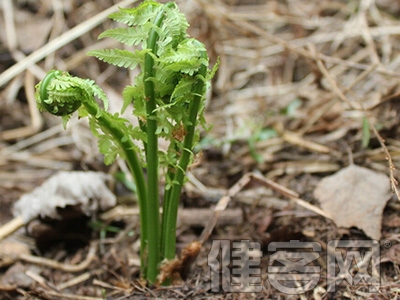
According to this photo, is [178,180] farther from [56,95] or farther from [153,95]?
[56,95]

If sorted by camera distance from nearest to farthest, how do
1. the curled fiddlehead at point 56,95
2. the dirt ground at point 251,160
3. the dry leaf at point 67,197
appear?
1. the curled fiddlehead at point 56,95
2. the dirt ground at point 251,160
3. the dry leaf at point 67,197

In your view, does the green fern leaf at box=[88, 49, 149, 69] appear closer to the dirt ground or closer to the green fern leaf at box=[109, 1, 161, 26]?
the green fern leaf at box=[109, 1, 161, 26]

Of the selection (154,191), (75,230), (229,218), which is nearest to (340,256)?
(229,218)

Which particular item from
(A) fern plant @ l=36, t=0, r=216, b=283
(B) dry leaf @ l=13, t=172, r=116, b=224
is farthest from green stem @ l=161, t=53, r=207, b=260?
(B) dry leaf @ l=13, t=172, r=116, b=224

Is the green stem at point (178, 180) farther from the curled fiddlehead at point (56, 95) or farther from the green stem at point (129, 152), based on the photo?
the curled fiddlehead at point (56, 95)

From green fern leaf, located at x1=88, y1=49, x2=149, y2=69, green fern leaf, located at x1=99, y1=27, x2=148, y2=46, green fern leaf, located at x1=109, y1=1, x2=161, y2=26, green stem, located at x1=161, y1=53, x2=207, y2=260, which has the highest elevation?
green fern leaf, located at x1=109, y1=1, x2=161, y2=26

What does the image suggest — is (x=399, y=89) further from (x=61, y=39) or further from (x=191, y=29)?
(x=61, y=39)

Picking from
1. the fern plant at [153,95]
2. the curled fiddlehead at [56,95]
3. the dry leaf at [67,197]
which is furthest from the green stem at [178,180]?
the dry leaf at [67,197]

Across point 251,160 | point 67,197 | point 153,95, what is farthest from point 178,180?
point 251,160
